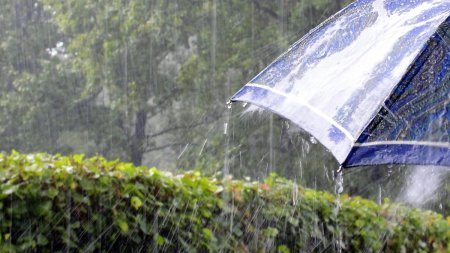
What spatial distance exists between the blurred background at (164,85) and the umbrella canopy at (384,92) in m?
8.36

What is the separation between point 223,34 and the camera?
16.2 meters

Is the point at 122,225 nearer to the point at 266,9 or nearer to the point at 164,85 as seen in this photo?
the point at 266,9

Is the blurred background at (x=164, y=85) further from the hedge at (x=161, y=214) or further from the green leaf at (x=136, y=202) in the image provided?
the green leaf at (x=136, y=202)

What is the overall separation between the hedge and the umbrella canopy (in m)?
1.12

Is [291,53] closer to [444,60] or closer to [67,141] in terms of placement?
[444,60]

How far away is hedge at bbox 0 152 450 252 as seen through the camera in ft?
12.7

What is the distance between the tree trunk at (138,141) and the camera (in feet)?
63.7

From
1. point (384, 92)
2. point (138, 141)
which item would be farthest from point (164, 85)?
point (384, 92)

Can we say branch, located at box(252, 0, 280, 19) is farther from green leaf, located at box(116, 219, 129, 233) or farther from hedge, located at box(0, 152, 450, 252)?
green leaf, located at box(116, 219, 129, 233)

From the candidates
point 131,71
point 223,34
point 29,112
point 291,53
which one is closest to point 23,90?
point 29,112

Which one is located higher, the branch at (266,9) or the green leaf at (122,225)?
the branch at (266,9)

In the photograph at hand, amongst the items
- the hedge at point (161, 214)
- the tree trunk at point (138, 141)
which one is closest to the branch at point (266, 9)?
the tree trunk at point (138, 141)

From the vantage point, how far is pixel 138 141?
789 inches

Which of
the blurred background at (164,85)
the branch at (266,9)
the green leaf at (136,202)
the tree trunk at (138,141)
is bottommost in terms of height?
the tree trunk at (138,141)
